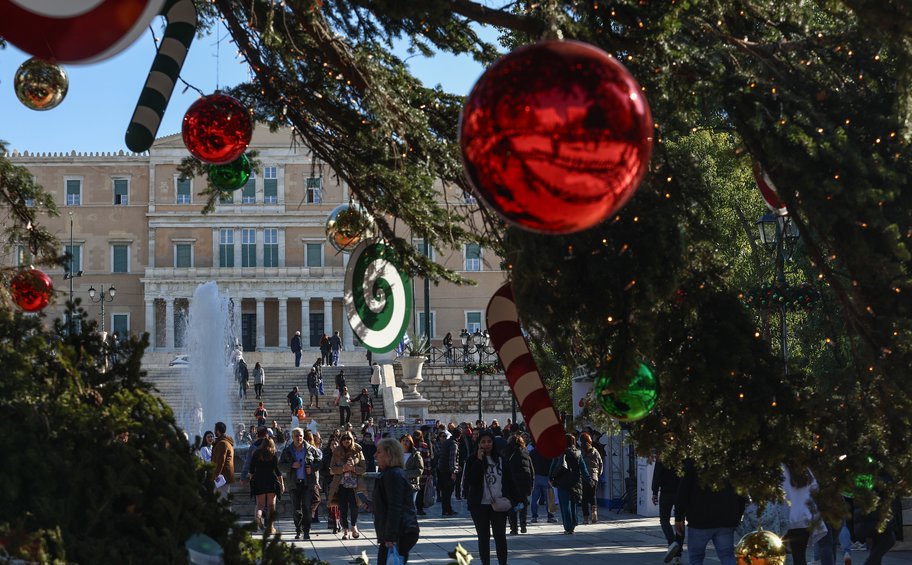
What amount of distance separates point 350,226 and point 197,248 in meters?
58.8

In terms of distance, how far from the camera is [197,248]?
6419 centimetres

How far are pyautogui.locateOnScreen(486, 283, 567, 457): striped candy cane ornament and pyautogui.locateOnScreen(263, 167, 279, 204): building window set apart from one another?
58561 mm

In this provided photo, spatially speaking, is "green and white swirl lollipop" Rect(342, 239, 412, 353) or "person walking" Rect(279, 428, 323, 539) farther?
"person walking" Rect(279, 428, 323, 539)

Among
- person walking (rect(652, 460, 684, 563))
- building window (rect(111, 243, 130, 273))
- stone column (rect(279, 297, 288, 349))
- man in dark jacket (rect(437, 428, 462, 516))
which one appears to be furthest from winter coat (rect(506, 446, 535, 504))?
building window (rect(111, 243, 130, 273))

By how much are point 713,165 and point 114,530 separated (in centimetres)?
2323

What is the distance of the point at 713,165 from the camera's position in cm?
2580

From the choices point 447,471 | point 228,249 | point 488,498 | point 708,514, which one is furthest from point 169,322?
point 708,514

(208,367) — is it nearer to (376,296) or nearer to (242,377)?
(242,377)

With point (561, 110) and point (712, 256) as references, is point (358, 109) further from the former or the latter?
point (561, 110)

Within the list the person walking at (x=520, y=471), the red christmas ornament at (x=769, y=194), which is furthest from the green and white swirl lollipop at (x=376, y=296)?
the person walking at (x=520, y=471)

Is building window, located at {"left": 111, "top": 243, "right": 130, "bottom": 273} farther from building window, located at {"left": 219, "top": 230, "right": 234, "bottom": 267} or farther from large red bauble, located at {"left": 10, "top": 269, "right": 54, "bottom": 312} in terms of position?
large red bauble, located at {"left": 10, "top": 269, "right": 54, "bottom": 312}

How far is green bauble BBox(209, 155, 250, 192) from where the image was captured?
23.1 feet

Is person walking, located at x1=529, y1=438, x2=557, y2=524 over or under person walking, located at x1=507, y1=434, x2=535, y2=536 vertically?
under

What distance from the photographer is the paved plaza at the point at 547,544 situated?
14133 mm
